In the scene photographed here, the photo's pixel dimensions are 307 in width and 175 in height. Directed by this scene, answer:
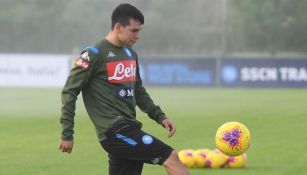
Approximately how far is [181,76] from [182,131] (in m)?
21.2

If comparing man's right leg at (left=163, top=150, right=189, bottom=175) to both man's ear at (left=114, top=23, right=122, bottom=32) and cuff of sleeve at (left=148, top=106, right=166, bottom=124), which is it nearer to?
cuff of sleeve at (left=148, top=106, right=166, bottom=124)

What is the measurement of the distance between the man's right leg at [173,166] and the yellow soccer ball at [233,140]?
1.01 metres

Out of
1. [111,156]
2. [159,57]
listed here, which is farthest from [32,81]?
[111,156]

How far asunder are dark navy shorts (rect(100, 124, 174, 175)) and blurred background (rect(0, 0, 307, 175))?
152 inches

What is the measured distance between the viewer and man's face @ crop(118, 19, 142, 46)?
6793 mm

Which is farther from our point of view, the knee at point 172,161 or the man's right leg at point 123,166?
the man's right leg at point 123,166

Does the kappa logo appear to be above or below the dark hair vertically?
below

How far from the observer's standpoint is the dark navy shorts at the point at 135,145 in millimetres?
6746

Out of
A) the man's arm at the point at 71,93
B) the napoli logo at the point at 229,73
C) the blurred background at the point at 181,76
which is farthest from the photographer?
the napoli logo at the point at 229,73

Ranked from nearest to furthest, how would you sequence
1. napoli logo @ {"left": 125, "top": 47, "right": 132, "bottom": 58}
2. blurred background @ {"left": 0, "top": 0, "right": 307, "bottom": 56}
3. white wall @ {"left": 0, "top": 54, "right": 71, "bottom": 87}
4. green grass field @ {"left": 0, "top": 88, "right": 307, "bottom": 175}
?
napoli logo @ {"left": 125, "top": 47, "right": 132, "bottom": 58}
green grass field @ {"left": 0, "top": 88, "right": 307, "bottom": 175}
white wall @ {"left": 0, "top": 54, "right": 71, "bottom": 87}
blurred background @ {"left": 0, "top": 0, "right": 307, "bottom": 56}

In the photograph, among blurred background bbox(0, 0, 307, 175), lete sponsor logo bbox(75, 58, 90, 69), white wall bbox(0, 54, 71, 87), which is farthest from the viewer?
white wall bbox(0, 54, 71, 87)

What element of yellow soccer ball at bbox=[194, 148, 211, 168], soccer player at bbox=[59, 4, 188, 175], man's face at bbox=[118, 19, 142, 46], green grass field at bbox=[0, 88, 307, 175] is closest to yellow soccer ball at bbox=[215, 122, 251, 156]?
soccer player at bbox=[59, 4, 188, 175]

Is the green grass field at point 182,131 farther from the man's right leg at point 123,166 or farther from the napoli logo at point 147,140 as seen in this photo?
the napoli logo at point 147,140

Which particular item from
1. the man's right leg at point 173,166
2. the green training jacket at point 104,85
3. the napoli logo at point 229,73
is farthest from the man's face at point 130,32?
the napoli logo at point 229,73
